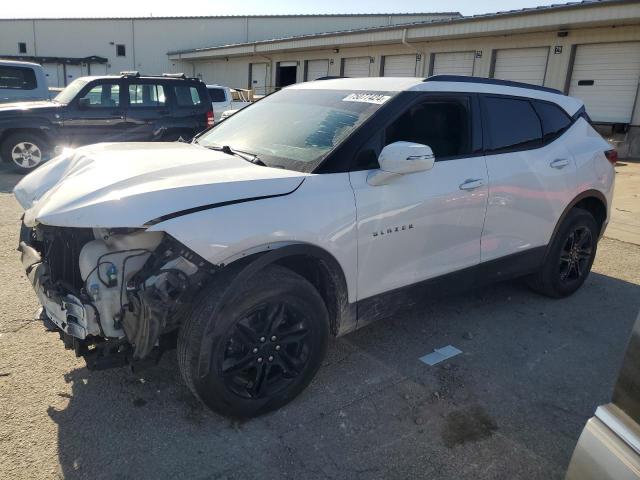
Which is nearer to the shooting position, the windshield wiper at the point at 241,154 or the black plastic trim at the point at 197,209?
the black plastic trim at the point at 197,209

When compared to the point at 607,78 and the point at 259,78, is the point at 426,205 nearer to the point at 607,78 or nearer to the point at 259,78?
the point at 607,78

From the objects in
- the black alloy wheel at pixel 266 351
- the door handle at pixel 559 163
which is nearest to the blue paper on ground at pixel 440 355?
the black alloy wheel at pixel 266 351

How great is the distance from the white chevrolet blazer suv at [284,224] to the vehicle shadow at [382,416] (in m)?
0.26

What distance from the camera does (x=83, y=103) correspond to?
31.8 feet

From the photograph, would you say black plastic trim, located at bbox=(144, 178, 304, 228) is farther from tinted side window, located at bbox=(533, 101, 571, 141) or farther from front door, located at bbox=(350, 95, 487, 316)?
tinted side window, located at bbox=(533, 101, 571, 141)

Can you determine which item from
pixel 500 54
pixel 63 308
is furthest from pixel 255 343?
pixel 500 54

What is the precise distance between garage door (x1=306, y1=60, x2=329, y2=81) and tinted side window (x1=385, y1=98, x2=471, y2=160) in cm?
2184

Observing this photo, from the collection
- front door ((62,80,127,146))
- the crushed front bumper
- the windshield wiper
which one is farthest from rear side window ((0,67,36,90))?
the crushed front bumper

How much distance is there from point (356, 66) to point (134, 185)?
21.5 meters

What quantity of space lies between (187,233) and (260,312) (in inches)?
22.8

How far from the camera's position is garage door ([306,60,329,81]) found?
24447mm

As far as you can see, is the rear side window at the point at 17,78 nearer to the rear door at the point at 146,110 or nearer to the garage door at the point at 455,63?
the rear door at the point at 146,110

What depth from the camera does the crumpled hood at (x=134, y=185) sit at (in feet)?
7.73

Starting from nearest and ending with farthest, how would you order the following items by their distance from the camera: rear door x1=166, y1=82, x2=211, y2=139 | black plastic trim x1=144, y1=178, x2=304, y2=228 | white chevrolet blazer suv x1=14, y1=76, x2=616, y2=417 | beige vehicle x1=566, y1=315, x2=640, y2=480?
1. beige vehicle x1=566, y1=315, x2=640, y2=480
2. black plastic trim x1=144, y1=178, x2=304, y2=228
3. white chevrolet blazer suv x1=14, y1=76, x2=616, y2=417
4. rear door x1=166, y1=82, x2=211, y2=139
